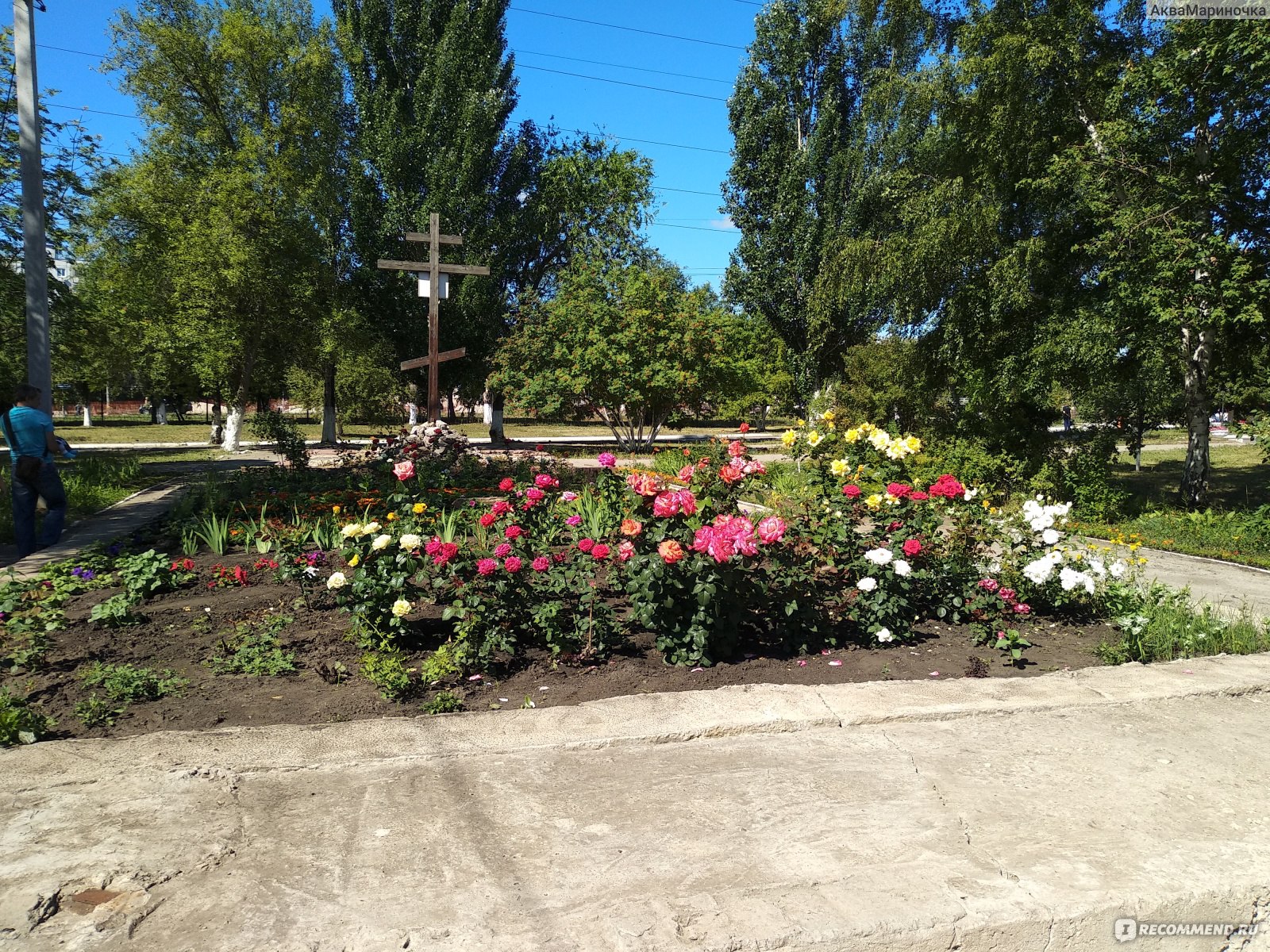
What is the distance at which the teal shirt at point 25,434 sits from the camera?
6980mm

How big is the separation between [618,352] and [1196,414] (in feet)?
40.6

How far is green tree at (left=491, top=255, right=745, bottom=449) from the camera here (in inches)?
788

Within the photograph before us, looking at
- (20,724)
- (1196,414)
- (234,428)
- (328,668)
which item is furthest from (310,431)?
(20,724)

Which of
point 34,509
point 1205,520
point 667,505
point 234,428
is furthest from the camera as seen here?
point 234,428

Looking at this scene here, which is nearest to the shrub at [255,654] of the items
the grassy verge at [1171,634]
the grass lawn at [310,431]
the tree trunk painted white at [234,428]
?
the grassy verge at [1171,634]

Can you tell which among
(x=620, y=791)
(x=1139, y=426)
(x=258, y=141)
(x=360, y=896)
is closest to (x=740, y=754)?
(x=620, y=791)

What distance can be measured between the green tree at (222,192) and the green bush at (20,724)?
1767 centimetres

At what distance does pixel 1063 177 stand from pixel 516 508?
9496 mm

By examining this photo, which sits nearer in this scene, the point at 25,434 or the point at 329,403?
the point at 25,434

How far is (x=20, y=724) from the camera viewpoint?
10.5ft

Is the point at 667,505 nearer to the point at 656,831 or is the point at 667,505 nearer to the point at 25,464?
the point at 656,831

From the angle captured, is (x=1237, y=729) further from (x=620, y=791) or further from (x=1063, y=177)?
(x=1063, y=177)

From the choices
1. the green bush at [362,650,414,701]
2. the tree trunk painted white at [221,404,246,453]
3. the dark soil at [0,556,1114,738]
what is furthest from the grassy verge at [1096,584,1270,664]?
the tree trunk painted white at [221,404,246,453]

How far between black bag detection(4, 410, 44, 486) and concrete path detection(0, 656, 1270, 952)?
4972 millimetres
